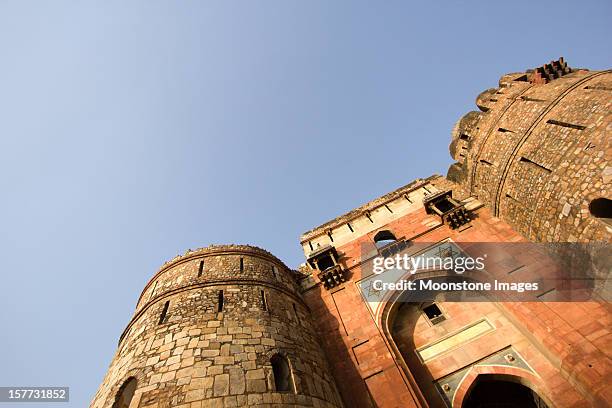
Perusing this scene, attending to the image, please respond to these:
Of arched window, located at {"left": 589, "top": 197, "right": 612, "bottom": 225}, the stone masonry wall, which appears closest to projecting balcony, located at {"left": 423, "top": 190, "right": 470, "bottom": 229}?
arched window, located at {"left": 589, "top": 197, "right": 612, "bottom": 225}

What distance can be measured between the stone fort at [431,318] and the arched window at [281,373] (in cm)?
3

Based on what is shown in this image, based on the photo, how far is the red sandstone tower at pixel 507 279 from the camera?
8.28 meters

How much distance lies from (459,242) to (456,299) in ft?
7.14

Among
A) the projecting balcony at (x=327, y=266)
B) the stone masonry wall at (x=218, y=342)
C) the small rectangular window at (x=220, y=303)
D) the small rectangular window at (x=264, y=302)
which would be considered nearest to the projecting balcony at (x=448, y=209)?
the projecting balcony at (x=327, y=266)

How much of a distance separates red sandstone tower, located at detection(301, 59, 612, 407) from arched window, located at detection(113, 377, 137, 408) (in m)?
5.35

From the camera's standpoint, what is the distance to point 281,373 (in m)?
8.12

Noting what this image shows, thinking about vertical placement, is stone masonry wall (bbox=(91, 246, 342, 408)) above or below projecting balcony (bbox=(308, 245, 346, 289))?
below

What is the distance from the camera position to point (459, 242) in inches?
491

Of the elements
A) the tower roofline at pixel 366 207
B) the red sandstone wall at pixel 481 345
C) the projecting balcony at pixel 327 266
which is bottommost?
the red sandstone wall at pixel 481 345

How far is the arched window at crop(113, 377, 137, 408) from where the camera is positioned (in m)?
7.14

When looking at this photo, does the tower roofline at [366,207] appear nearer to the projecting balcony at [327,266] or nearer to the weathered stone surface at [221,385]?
the projecting balcony at [327,266]

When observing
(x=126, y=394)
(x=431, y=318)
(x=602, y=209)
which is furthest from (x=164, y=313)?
(x=602, y=209)

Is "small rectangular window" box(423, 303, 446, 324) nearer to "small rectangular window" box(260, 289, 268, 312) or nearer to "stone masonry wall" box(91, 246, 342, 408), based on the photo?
"stone masonry wall" box(91, 246, 342, 408)

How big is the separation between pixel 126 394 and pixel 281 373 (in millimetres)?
3429
